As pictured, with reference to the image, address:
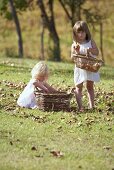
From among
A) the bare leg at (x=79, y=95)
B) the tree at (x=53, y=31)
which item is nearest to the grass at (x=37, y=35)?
the tree at (x=53, y=31)

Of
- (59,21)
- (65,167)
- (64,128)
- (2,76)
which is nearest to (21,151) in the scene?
(65,167)

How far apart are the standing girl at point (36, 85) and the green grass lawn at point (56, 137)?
22 centimetres

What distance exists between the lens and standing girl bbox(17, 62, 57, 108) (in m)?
12.1

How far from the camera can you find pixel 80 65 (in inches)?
467

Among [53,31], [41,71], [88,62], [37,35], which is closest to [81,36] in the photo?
[88,62]

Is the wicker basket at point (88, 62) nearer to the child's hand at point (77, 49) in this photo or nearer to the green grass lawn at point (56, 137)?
the child's hand at point (77, 49)

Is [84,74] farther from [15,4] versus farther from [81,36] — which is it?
[15,4]

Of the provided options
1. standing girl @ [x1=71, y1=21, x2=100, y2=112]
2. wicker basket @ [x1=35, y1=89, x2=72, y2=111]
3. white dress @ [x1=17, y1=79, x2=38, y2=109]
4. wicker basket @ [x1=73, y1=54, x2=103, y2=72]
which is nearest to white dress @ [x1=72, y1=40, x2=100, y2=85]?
standing girl @ [x1=71, y1=21, x2=100, y2=112]

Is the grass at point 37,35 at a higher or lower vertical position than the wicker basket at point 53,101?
lower

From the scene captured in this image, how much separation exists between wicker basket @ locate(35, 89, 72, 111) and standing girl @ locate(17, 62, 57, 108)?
24 cm

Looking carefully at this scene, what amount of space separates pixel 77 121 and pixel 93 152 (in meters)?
2.11

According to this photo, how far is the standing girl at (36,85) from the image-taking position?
12062 mm

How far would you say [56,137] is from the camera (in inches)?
382

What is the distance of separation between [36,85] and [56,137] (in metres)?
2.58
